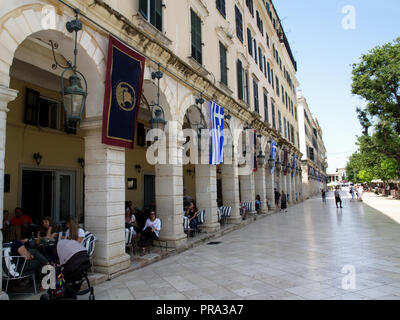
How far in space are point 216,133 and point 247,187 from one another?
230 inches

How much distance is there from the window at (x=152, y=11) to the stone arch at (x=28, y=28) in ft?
7.09

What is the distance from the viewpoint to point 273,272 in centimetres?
619

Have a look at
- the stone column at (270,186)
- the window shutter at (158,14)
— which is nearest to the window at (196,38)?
the window shutter at (158,14)

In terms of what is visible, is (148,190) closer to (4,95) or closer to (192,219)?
(192,219)

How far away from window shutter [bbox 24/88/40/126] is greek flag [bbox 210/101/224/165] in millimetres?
6020

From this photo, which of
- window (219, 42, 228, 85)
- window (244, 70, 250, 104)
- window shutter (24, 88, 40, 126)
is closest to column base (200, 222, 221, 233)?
window (219, 42, 228, 85)

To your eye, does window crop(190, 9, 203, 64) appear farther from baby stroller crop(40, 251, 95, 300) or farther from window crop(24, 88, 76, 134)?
baby stroller crop(40, 251, 95, 300)

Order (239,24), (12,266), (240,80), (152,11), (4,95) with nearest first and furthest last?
(4,95) < (12,266) < (152,11) < (240,80) < (239,24)

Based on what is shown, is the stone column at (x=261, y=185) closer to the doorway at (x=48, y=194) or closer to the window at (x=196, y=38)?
the window at (x=196, y=38)

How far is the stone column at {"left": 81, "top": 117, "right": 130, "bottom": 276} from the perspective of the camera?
20.1ft

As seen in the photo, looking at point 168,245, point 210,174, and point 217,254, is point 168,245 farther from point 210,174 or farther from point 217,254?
point 210,174

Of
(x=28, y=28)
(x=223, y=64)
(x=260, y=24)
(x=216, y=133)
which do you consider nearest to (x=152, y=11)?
(x=28, y=28)

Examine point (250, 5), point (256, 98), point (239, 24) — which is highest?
point (250, 5)

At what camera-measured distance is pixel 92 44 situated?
6.08 metres
